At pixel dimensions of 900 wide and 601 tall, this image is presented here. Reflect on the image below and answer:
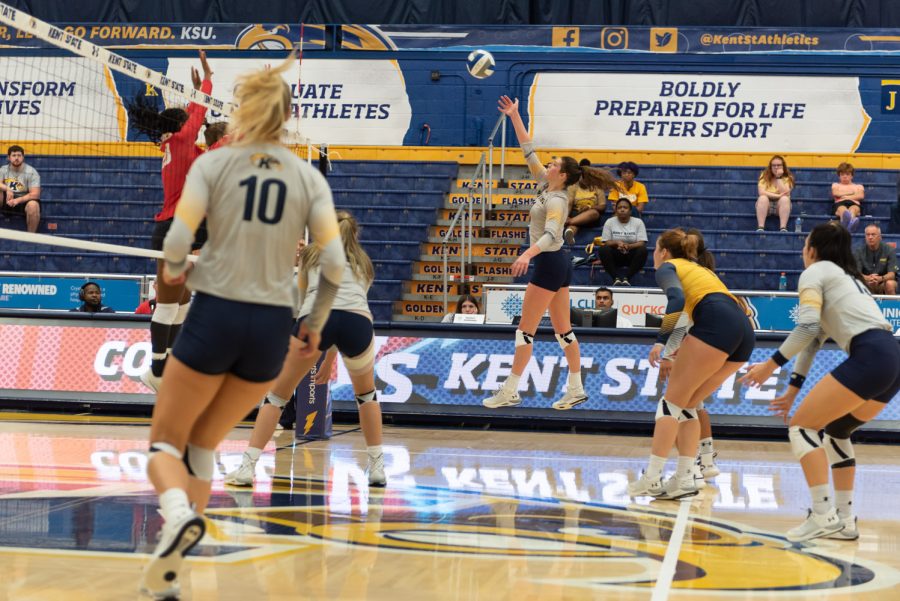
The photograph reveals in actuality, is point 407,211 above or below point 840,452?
above

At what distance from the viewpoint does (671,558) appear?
5359mm

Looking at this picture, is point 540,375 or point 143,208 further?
point 143,208

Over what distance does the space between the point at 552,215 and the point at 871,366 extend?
3.13 metres

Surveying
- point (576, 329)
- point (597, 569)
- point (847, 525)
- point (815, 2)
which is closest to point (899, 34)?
point (815, 2)

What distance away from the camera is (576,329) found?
11.5 metres

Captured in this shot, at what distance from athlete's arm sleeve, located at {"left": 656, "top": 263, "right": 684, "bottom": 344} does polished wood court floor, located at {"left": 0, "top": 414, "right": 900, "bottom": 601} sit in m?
1.12

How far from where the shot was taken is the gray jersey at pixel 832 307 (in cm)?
596

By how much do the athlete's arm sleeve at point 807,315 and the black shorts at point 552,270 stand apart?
284 centimetres

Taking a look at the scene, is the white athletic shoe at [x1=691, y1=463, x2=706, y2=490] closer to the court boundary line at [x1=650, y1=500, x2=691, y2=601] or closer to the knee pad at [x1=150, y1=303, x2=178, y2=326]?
the court boundary line at [x1=650, y1=500, x2=691, y2=601]

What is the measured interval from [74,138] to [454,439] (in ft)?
39.5

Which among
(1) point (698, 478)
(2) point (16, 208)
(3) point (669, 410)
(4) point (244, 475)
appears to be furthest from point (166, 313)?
(2) point (16, 208)

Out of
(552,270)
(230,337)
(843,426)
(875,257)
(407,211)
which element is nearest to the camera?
(230,337)

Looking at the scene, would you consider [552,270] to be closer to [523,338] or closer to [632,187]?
[523,338]

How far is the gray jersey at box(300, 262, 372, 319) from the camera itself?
22.7 feet
